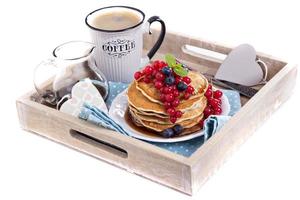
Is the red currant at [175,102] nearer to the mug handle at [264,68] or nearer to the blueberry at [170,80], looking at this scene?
the blueberry at [170,80]

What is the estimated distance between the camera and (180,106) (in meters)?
1.59

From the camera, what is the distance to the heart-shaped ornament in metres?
1.68

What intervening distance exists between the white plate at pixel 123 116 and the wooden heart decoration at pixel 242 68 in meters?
0.15

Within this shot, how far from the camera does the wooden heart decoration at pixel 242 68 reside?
72.2 inches

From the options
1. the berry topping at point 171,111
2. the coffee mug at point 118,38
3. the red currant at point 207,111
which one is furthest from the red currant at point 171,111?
the coffee mug at point 118,38

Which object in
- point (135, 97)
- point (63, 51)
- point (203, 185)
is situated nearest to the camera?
point (203, 185)

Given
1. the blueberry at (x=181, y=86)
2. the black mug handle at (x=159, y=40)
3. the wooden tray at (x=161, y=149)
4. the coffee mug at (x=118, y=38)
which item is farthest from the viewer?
the black mug handle at (x=159, y=40)

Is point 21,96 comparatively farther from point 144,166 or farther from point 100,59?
point 144,166

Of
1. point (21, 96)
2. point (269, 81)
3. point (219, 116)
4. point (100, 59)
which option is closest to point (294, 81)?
point (269, 81)

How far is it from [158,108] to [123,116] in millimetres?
120

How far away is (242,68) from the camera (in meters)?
1.85

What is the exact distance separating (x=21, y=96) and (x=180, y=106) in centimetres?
39

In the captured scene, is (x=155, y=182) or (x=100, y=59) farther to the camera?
(x=100, y=59)

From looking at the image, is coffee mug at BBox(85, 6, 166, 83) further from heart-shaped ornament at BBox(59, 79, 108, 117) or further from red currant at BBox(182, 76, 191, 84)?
red currant at BBox(182, 76, 191, 84)
